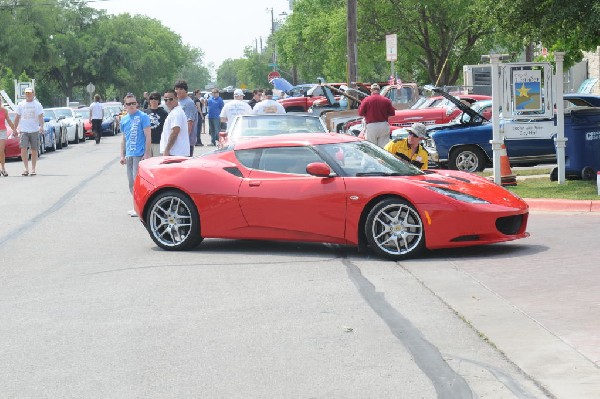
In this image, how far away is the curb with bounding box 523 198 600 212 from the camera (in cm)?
1516

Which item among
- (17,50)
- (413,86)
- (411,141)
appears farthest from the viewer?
(17,50)

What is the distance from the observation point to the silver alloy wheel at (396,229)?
1138 cm

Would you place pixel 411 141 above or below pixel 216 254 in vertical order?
above

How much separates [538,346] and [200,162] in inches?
236

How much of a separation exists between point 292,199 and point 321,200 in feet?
1.02

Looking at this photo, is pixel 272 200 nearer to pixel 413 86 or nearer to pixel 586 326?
pixel 586 326

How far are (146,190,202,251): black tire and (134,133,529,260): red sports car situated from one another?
11 mm

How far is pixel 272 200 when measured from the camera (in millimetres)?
11867

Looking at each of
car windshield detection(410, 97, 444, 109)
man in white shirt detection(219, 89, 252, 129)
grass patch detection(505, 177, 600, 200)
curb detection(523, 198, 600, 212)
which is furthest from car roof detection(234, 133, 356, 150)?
car windshield detection(410, 97, 444, 109)

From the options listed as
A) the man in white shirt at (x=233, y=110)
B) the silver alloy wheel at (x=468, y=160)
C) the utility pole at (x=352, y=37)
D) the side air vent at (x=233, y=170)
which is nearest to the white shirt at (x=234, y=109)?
the man in white shirt at (x=233, y=110)

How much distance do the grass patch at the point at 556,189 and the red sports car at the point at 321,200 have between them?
4480 mm

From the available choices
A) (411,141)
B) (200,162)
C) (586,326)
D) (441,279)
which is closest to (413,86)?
(411,141)

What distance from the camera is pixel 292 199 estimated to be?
11.8m

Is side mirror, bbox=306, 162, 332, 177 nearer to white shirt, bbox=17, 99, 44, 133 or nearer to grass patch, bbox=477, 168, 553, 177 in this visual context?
grass patch, bbox=477, 168, 553, 177
